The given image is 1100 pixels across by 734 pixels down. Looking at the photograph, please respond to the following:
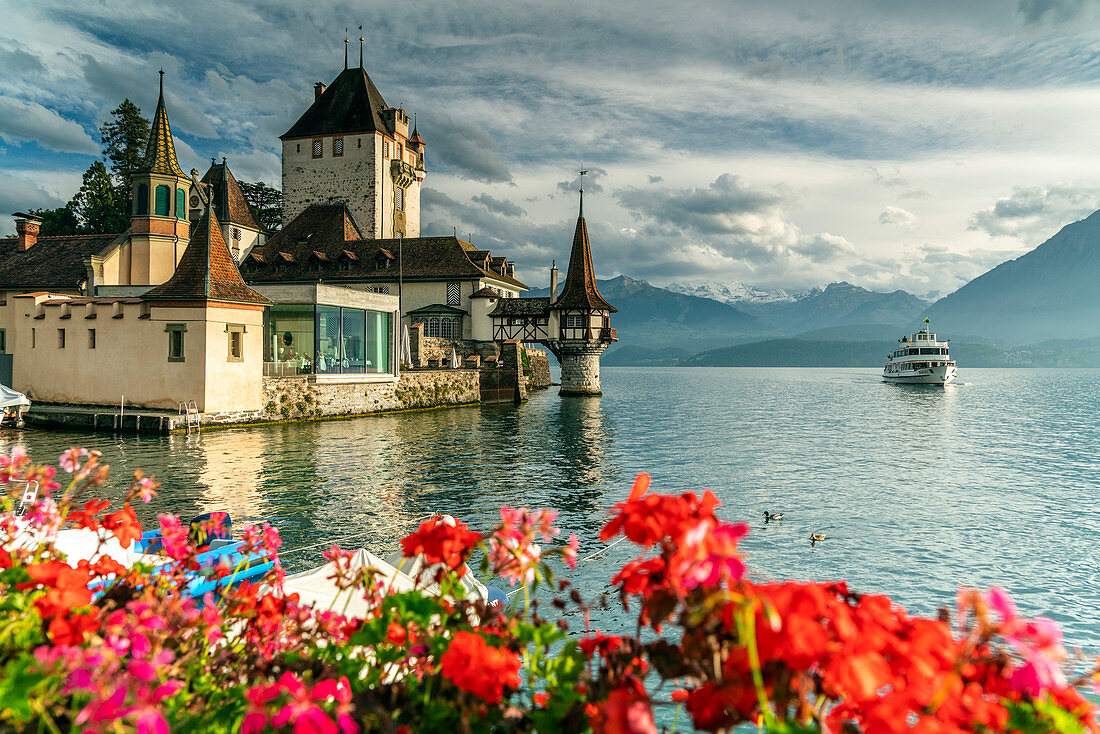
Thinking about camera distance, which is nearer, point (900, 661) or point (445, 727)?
point (900, 661)

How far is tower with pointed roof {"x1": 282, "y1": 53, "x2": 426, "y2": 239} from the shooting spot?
64812mm

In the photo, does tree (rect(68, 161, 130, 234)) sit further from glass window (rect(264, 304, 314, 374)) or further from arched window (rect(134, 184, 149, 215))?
glass window (rect(264, 304, 314, 374))

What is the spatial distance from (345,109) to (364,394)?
134ft

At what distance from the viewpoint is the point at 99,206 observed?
57219 millimetres

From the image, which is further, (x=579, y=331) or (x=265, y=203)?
(x=265, y=203)

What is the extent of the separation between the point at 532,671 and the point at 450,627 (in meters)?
0.41

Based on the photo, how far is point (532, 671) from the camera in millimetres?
2342

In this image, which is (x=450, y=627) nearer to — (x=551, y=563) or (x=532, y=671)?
(x=532, y=671)

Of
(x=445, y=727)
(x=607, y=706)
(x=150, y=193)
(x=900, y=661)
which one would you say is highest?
(x=150, y=193)

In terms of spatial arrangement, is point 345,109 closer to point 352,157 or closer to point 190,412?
point 352,157

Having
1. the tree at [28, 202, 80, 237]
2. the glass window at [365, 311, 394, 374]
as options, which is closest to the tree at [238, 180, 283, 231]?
the tree at [28, 202, 80, 237]

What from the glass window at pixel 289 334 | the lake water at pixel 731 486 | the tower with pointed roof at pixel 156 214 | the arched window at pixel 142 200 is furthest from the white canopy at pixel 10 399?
the arched window at pixel 142 200

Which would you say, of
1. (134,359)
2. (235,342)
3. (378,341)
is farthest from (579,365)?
(134,359)

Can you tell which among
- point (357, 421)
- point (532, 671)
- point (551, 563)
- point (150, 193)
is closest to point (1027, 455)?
point (551, 563)
